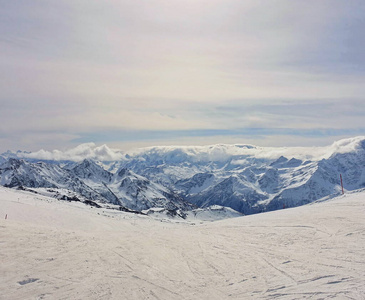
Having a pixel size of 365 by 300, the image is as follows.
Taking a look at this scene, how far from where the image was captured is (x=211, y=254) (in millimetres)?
19938

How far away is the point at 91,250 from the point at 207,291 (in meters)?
9.61

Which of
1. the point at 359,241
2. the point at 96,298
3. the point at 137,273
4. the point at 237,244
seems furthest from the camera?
the point at 237,244

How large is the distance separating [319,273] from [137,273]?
29.5 ft

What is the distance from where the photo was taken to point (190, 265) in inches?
685

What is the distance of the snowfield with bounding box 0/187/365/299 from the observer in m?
12.7

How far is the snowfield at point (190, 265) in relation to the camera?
12.7 m

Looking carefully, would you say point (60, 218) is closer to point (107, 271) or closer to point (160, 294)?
point (107, 271)

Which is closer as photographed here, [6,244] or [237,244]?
[6,244]

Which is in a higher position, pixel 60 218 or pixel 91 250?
pixel 91 250

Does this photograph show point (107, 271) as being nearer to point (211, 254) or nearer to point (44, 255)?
point (44, 255)

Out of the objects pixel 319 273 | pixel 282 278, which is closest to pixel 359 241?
pixel 319 273

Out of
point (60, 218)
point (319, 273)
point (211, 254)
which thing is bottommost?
point (60, 218)

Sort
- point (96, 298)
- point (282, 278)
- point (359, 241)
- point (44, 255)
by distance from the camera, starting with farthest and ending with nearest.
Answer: point (359, 241), point (44, 255), point (282, 278), point (96, 298)

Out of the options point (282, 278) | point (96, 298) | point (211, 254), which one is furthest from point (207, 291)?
point (211, 254)
